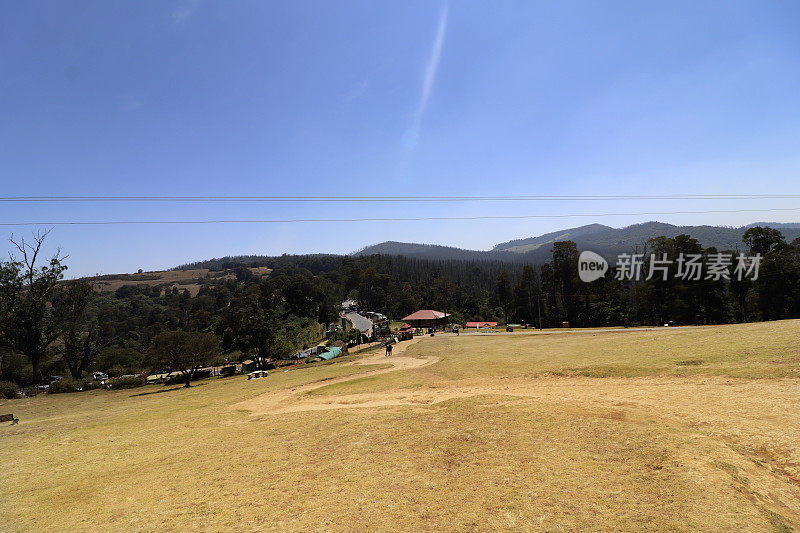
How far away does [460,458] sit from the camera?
10469 mm

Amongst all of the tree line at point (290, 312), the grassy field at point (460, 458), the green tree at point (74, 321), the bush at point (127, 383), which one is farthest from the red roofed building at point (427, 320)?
the grassy field at point (460, 458)

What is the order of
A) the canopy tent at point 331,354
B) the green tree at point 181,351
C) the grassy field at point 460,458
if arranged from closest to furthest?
the grassy field at point 460,458, the green tree at point 181,351, the canopy tent at point 331,354

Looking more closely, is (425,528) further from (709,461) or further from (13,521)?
(13,521)

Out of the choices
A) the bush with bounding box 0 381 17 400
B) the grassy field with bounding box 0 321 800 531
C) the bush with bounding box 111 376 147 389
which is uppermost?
the grassy field with bounding box 0 321 800 531

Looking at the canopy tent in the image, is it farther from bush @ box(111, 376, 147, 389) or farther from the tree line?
bush @ box(111, 376, 147, 389)

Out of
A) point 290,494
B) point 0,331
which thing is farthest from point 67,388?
point 290,494

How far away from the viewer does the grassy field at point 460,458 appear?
7.49 meters

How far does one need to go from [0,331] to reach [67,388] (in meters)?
13.8

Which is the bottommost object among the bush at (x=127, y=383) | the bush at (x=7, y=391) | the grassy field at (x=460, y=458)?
the bush at (x=127, y=383)

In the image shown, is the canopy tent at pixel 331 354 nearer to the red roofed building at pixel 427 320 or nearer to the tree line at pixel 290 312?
the tree line at pixel 290 312

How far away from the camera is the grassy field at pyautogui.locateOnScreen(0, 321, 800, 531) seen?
7.49m

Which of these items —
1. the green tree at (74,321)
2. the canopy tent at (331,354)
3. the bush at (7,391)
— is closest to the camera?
the bush at (7,391)

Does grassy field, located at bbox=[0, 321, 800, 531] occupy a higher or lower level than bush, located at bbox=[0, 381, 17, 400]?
higher

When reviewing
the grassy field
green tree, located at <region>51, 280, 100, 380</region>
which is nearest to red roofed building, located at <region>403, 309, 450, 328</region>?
green tree, located at <region>51, 280, 100, 380</region>
